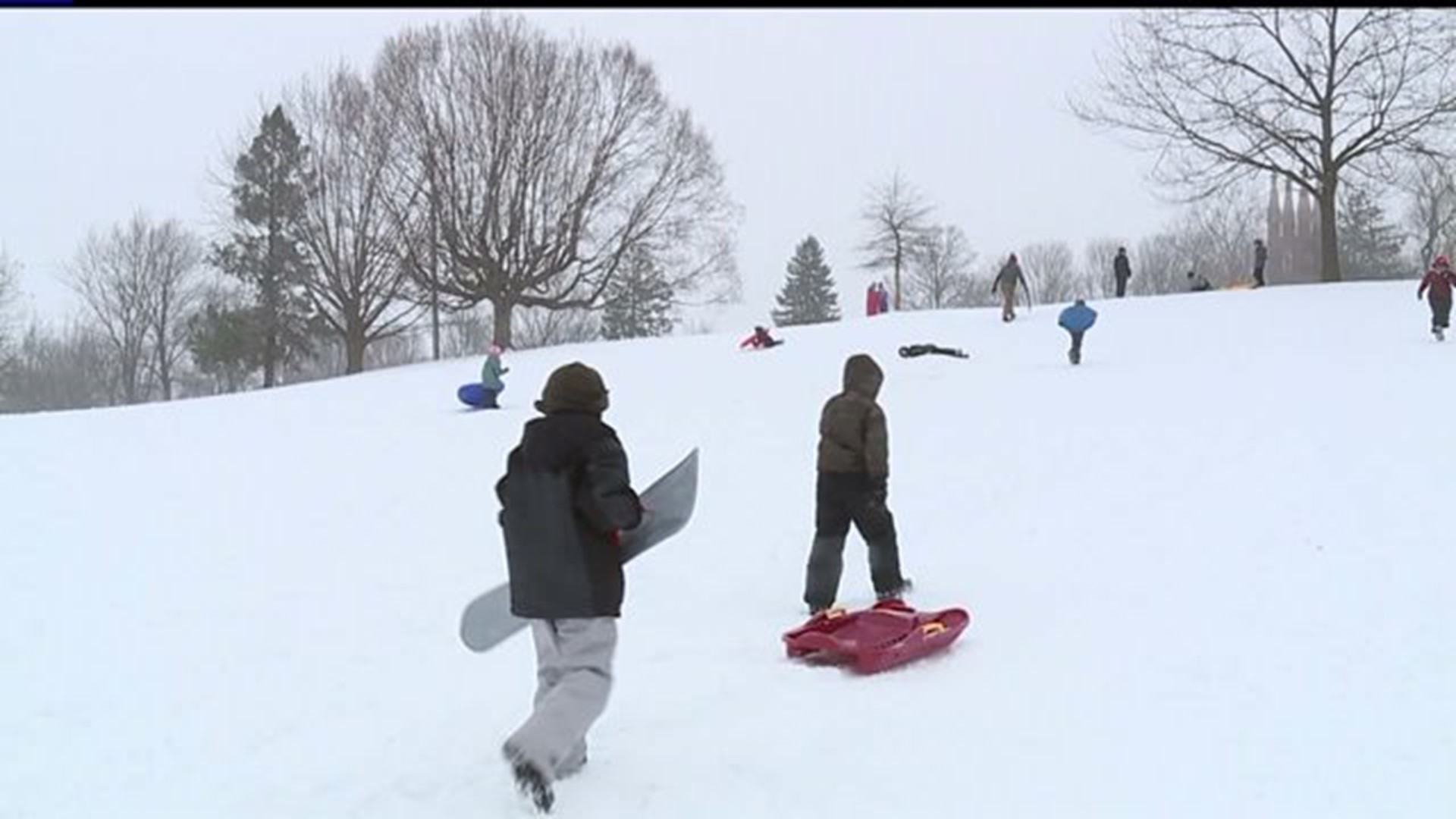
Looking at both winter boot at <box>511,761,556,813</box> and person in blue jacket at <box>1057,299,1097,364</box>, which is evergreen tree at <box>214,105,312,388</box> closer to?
person in blue jacket at <box>1057,299,1097,364</box>

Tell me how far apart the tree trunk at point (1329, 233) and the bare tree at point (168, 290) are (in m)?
56.4

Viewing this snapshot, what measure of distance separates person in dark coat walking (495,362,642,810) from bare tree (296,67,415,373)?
3561 cm

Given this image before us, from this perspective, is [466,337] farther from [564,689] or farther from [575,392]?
[564,689]

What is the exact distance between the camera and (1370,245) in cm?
6475

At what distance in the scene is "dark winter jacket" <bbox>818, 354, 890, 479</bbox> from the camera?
755 cm

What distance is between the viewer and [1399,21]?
30.7 meters

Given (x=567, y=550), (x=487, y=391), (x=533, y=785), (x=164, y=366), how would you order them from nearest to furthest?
(x=533, y=785) < (x=567, y=550) < (x=487, y=391) < (x=164, y=366)

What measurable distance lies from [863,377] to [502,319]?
32.6 meters

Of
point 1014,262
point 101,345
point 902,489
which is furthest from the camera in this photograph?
point 101,345

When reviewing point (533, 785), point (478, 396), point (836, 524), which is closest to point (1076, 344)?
point (478, 396)

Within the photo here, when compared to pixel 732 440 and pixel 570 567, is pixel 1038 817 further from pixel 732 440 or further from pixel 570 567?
pixel 732 440

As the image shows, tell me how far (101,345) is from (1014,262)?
6217cm

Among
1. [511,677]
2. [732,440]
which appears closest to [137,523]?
[511,677]

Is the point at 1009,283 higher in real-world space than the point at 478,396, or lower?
higher
